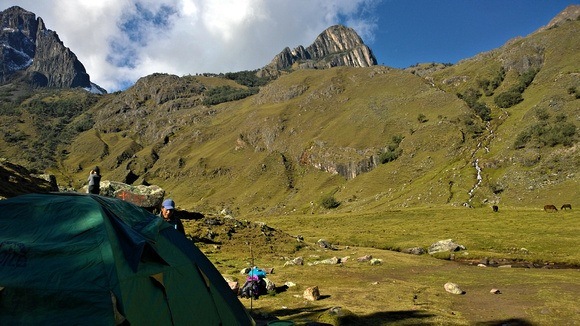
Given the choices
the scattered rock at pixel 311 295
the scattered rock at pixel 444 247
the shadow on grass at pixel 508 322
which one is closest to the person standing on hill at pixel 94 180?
the scattered rock at pixel 311 295

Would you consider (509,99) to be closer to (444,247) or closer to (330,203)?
(330,203)

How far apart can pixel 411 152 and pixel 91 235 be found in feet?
478

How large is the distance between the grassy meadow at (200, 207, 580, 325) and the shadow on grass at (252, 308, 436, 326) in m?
0.04

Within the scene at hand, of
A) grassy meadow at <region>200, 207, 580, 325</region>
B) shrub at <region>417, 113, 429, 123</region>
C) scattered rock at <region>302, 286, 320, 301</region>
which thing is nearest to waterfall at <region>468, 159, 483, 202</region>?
grassy meadow at <region>200, 207, 580, 325</region>

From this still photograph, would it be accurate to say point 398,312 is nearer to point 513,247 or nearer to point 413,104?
point 513,247

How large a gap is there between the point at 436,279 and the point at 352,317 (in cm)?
1442

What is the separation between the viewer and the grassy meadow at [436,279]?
16875mm

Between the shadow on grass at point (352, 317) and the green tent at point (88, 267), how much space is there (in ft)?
18.3

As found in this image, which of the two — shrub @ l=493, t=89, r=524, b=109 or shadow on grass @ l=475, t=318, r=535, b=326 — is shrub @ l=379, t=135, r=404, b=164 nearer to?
shrub @ l=493, t=89, r=524, b=109

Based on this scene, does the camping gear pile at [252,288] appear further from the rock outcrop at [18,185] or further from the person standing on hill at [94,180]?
the rock outcrop at [18,185]

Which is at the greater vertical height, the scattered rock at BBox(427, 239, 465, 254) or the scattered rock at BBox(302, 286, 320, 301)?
the scattered rock at BBox(302, 286, 320, 301)

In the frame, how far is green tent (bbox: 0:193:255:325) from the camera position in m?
7.99

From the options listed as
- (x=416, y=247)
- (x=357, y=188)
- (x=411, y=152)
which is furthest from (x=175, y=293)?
(x=411, y=152)

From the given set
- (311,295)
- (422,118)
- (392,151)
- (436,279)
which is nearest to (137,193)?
(311,295)
